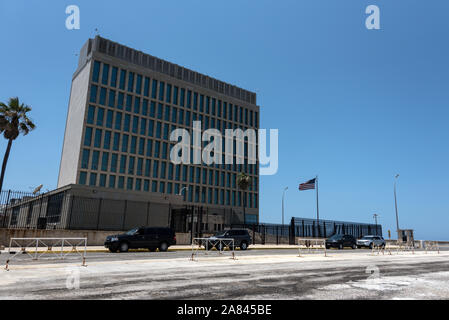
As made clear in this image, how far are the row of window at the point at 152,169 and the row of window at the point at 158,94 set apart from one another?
10679 millimetres

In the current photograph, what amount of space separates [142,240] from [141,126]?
47.4 meters

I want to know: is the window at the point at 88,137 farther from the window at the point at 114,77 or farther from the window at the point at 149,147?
the window at the point at 149,147

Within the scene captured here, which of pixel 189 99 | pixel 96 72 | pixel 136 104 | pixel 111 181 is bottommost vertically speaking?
pixel 111 181

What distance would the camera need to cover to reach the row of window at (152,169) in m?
59.3

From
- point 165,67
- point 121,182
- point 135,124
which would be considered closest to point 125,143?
point 135,124

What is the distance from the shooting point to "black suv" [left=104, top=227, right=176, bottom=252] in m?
21.0

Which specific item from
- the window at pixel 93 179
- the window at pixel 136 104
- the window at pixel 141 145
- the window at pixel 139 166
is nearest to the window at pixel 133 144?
the window at pixel 141 145

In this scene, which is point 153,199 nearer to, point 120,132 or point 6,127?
point 120,132

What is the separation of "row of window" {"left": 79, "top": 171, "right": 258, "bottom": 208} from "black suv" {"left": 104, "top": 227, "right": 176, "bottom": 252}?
3959cm

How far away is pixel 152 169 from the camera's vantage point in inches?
2625

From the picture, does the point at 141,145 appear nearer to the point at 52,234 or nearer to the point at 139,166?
the point at 139,166

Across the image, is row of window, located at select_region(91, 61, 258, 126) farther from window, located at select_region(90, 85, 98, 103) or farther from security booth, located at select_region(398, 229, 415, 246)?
security booth, located at select_region(398, 229, 415, 246)

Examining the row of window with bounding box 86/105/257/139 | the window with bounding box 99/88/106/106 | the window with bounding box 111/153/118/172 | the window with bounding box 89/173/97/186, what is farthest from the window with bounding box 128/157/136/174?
the window with bounding box 99/88/106/106
